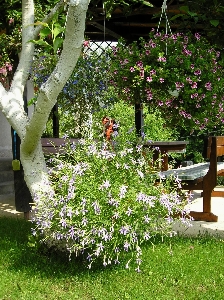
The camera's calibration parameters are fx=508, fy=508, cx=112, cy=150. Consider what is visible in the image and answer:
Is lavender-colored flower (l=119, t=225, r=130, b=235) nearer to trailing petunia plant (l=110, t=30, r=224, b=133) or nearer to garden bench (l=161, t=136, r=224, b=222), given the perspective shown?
trailing petunia plant (l=110, t=30, r=224, b=133)

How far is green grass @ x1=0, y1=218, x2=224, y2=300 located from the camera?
10.7 ft

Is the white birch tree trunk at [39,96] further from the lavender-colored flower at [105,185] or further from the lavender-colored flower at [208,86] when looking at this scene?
the lavender-colored flower at [208,86]

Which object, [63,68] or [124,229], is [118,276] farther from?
[63,68]

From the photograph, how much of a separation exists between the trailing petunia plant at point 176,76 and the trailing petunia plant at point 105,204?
52 centimetres

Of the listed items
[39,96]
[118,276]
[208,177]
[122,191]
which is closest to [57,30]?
[39,96]

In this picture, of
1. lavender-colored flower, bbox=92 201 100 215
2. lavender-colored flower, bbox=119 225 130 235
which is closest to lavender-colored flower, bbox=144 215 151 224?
lavender-colored flower, bbox=119 225 130 235

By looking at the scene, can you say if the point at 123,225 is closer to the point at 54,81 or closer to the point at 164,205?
the point at 164,205

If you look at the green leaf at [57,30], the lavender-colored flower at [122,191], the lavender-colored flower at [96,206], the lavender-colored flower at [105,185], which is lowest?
the lavender-colored flower at [96,206]

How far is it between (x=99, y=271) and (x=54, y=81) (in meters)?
1.39

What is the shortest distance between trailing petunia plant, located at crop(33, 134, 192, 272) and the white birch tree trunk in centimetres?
18

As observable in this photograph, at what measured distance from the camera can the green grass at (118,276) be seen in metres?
3.26

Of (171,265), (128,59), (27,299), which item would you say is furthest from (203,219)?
(27,299)

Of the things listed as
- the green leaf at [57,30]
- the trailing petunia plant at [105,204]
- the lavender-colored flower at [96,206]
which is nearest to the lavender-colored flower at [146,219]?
the trailing petunia plant at [105,204]

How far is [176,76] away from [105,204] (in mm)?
1128
